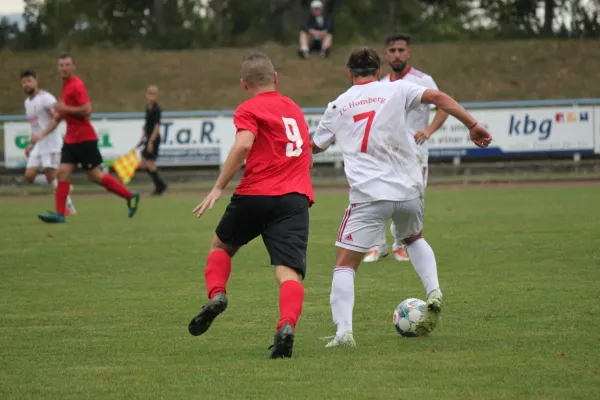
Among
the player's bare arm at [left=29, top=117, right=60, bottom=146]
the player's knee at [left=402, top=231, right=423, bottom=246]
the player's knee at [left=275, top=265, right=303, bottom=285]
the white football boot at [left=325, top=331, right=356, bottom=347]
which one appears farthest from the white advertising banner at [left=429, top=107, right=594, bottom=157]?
the player's knee at [left=275, top=265, right=303, bottom=285]

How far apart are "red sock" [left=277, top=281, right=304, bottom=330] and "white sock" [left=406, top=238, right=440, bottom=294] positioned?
1.14 m

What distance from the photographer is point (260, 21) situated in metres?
42.4

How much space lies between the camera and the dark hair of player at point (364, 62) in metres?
7.12

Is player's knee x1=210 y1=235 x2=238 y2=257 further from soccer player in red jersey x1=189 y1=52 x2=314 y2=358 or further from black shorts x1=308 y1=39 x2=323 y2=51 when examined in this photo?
black shorts x1=308 y1=39 x2=323 y2=51

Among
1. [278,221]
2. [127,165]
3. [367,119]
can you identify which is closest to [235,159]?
[278,221]

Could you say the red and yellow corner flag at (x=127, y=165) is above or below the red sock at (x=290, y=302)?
below

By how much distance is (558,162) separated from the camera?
90.6ft

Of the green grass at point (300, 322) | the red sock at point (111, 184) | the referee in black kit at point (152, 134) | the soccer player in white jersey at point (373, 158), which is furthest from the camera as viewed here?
the referee in black kit at point (152, 134)

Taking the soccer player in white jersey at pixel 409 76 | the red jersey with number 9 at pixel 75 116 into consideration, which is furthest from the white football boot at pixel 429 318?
the red jersey with number 9 at pixel 75 116

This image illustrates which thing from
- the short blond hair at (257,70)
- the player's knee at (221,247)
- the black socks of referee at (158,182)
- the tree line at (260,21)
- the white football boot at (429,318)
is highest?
the tree line at (260,21)

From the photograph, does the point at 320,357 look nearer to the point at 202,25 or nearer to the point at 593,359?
the point at 593,359

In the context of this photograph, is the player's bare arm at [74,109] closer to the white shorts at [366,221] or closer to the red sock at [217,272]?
the white shorts at [366,221]

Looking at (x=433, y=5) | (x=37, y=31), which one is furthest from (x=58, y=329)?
(x=433, y=5)

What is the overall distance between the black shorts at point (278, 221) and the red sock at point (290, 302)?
149 millimetres
